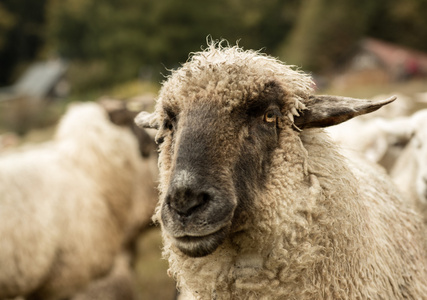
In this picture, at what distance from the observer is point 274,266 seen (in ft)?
7.27

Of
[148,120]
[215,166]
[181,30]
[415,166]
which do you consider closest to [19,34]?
[181,30]

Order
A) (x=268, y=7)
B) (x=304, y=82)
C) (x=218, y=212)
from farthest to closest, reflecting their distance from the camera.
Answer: (x=268, y=7)
(x=304, y=82)
(x=218, y=212)

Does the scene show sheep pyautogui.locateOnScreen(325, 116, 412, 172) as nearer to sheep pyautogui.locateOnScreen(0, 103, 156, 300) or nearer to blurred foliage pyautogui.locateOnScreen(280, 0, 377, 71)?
sheep pyautogui.locateOnScreen(0, 103, 156, 300)

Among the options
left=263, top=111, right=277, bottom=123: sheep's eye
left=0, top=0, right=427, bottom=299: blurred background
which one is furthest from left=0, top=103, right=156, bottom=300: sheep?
left=0, top=0, right=427, bottom=299: blurred background

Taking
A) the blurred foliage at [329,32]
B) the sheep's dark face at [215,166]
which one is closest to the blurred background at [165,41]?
the blurred foliage at [329,32]

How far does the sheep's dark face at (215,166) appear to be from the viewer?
2.00 m

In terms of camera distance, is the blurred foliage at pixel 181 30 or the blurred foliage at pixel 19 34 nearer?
the blurred foliage at pixel 181 30

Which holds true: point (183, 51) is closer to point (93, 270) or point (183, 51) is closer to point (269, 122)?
point (93, 270)

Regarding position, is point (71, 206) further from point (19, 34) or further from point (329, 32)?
point (19, 34)

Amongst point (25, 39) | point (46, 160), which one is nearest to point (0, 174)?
point (46, 160)

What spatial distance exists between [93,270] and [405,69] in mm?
24949

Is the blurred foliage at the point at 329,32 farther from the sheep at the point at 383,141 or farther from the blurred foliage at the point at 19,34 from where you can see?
the blurred foliage at the point at 19,34

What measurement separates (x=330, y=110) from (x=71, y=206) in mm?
4082

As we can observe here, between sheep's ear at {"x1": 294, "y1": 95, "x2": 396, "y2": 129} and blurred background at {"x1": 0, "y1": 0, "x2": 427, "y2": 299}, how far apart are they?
1718cm
